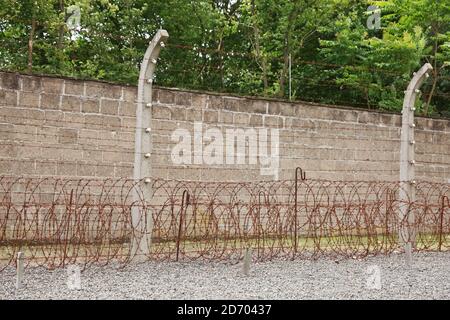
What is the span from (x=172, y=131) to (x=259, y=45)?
7900 mm

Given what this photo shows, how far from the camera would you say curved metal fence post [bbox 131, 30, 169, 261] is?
7059 millimetres

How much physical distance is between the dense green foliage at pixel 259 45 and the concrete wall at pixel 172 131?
323cm

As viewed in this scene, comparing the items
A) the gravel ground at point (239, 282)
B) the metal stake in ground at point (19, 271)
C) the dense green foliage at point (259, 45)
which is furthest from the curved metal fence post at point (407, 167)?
the dense green foliage at point (259, 45)

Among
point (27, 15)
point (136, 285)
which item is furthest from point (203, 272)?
point (27, 15)

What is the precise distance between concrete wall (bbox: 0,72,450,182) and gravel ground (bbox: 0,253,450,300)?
203 centimetres

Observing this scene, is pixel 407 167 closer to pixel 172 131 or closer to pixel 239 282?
pixel 172 131

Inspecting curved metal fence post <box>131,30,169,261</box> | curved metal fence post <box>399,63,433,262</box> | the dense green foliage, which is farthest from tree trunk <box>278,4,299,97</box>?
curved metal fence post <box>131,30,169,261</box>

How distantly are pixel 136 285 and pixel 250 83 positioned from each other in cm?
1040

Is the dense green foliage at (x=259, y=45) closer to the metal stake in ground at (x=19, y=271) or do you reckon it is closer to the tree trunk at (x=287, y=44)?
the tree trunk at (x=287, y=44)

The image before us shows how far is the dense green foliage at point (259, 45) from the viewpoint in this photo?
14359 millimetres

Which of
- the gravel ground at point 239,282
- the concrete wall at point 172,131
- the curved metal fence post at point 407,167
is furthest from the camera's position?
the curved metal fence post at point 407,167

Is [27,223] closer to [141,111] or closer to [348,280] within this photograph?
[141,111]

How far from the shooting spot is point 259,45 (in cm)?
1666

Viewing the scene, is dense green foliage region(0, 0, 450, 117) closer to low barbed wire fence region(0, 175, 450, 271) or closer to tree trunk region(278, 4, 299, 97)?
tree trunk region(278, 4, 299, 97)
